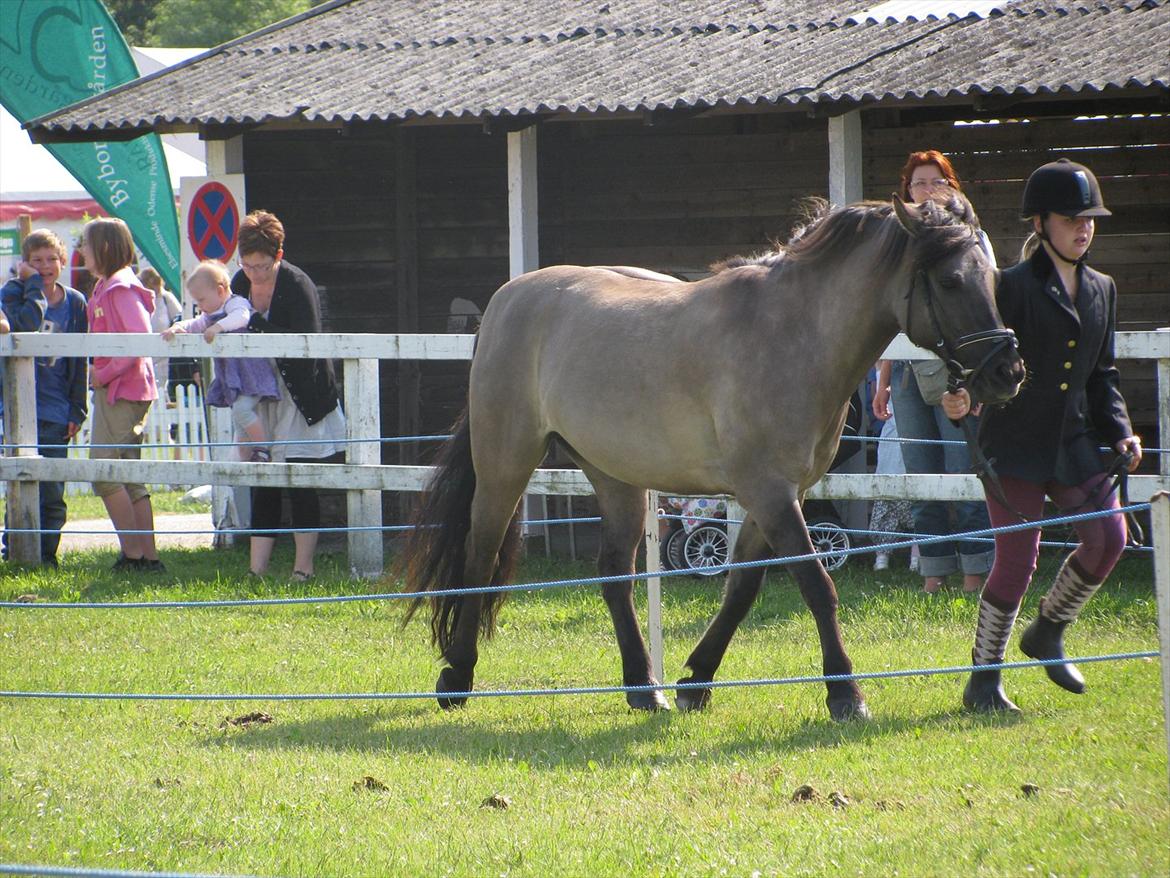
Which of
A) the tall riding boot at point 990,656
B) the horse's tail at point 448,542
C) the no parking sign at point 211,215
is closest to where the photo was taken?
the tall riding boot at point 990,656

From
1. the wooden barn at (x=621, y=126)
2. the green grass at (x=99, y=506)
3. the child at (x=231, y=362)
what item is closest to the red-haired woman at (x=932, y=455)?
the wooden barn at (x=621, y=126)

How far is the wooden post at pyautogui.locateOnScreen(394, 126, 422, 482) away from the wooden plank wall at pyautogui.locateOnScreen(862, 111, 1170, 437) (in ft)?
14.0

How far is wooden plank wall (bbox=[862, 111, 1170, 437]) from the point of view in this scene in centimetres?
1147

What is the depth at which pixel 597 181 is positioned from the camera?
1335 cm

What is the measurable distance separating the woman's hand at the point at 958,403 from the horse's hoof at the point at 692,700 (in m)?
1.66

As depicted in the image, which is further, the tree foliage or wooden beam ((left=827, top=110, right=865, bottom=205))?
the tree foliage

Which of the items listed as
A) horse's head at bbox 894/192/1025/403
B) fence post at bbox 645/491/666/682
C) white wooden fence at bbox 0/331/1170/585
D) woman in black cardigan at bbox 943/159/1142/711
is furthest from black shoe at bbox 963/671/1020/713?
white wooden fence at bbox 0/331/1170/585

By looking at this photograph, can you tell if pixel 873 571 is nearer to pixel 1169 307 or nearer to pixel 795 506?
pixel 1169 307

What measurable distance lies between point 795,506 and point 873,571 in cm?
433

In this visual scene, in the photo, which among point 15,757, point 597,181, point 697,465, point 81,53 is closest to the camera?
point 15,757

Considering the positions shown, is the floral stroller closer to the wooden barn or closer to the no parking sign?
the wooden barn

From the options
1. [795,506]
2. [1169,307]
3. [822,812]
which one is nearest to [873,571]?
[1169,307]

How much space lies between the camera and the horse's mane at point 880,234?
5461 mm

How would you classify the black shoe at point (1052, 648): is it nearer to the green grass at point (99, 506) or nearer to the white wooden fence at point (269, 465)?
the white wooden fence at point (269, 465)
